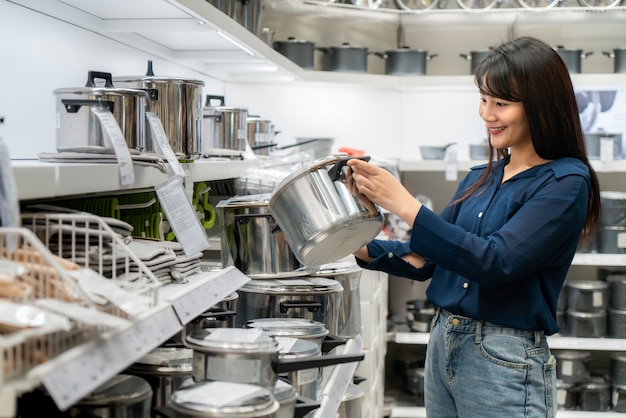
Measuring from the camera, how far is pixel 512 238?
211cm

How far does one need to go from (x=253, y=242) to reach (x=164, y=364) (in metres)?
0.78

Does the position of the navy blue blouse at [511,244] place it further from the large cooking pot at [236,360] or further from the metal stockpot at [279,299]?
the large cooking pot at [236,360]

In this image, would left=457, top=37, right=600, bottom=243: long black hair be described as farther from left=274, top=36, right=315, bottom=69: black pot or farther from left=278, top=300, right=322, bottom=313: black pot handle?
left=274, top=36, right=315, bottom=69: black pot

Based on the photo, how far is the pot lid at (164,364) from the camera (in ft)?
5.78

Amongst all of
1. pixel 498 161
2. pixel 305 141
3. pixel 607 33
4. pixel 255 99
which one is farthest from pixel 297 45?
pixel 498 161

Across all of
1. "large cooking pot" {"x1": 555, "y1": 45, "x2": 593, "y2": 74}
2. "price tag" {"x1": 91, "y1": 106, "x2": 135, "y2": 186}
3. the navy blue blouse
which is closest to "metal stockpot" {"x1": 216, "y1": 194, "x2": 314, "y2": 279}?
the navy blue blouse

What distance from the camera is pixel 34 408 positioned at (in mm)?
1455

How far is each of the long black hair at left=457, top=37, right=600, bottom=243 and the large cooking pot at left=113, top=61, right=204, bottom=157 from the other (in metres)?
0.79

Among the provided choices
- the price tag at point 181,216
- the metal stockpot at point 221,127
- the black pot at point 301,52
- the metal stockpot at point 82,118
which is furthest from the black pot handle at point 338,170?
the black pot at point 301,52

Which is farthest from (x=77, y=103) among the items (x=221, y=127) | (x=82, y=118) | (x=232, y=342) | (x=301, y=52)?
(x=301, y=52)

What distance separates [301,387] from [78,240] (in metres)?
0.80

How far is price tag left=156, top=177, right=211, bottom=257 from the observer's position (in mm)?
1870

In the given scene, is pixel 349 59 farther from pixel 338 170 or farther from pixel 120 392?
pixel 120 392

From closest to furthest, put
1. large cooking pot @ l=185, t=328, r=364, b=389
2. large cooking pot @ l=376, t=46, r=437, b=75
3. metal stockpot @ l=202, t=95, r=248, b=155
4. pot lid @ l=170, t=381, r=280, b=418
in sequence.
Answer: pot lid @ l=170, t=381, r=280, b=418, large cooking pot @ l=185, t=328, r=364, b=389, metal stockpot @ l=202, t=95, r=248, b=155, large cooking pot @ l=376, t=46, r=437, b=75
